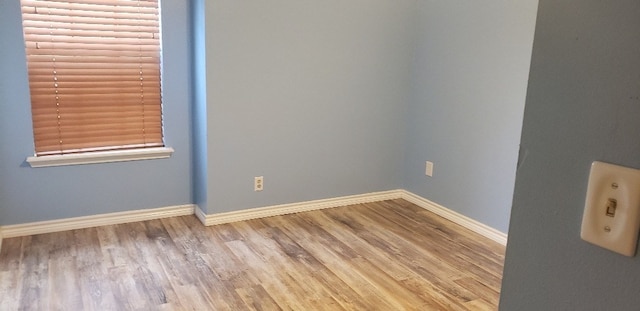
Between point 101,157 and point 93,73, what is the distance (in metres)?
0.54

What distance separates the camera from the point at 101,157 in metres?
3.30

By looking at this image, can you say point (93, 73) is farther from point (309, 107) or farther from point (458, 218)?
point (458, 218)

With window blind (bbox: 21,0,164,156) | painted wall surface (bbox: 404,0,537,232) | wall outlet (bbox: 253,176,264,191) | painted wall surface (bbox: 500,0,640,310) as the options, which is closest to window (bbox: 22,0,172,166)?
window blind (bbox: 21,0,164,156)

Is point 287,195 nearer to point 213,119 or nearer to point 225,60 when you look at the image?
point 213,119

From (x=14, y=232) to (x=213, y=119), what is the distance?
1.42 metres

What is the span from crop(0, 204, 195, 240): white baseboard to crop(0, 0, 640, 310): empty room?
1 centimetres

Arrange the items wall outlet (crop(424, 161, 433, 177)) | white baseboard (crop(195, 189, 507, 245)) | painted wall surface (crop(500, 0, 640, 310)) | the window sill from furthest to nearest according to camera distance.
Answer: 1. wall outlet (crop(424, 161, 433, 177))
2. white baseboard (crop(195, 189, 507, 245))
3. the window sill
4. painted wall surface (crop(500, 0, 640, 310))

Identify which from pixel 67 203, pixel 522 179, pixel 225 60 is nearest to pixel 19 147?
pixel 67 203

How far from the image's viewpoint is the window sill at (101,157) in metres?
3.15

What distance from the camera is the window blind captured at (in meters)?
3.05

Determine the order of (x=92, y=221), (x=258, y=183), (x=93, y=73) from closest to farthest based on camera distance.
Result: (x=93, y=73) < (x=92, y=221) < (x=258, y=183)

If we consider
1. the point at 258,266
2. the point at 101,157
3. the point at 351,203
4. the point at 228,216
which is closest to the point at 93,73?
the point at 101,157

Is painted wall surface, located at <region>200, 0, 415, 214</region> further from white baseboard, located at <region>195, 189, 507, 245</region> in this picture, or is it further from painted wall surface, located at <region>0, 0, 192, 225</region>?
painted wall surface, located at <region>0, 0, 192, 225</region>

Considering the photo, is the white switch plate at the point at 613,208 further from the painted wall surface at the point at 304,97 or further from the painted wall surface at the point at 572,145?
the painted wall surface at the point at 304,97
